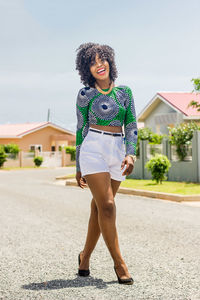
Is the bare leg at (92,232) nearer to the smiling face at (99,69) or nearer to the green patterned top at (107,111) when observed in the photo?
the green patterned top at (107,111)

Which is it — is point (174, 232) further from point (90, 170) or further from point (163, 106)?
point (163, 106)

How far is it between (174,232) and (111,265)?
2.51 metres

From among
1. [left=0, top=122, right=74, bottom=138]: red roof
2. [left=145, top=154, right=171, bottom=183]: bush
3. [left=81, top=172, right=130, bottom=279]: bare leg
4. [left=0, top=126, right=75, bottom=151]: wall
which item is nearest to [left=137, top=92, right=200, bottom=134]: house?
[left=145, top=154, right=171, bottom=183]: bush

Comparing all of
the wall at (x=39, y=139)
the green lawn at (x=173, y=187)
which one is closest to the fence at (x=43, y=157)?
the wall at (x=39, y=139)

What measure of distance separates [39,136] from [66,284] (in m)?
45.1

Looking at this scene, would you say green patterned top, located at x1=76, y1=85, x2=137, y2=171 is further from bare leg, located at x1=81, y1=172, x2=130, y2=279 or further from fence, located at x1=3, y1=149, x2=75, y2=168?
fence, located at x1=3, y1=149, x2=75, y2=168

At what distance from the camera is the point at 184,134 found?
17984mm

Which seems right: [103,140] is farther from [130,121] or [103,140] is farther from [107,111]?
[130,121]

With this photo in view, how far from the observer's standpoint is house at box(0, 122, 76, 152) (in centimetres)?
4703

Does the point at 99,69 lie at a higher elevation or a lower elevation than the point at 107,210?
higher

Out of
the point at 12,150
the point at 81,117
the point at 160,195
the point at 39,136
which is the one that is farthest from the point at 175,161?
the point at 39,136

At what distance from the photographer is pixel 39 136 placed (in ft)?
160

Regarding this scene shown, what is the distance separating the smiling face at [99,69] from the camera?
4.24m

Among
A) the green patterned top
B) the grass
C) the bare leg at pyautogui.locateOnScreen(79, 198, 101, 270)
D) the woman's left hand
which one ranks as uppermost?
the green patterned top
